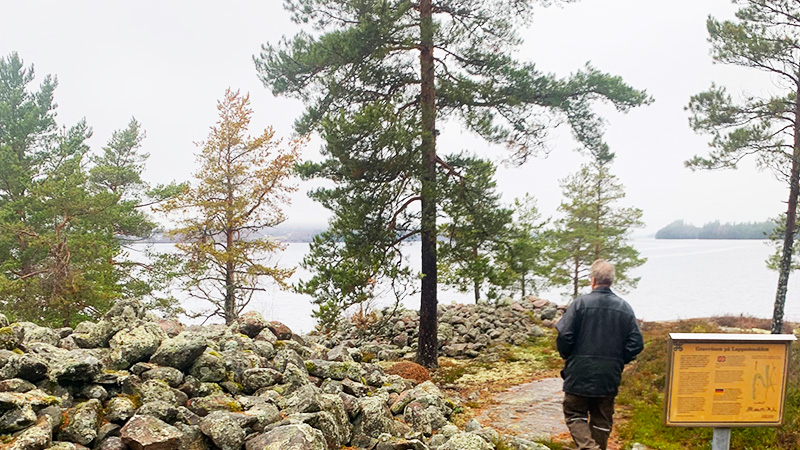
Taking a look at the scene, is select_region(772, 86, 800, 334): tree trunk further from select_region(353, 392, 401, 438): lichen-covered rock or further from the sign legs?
select_region(353, 392, 401, 438): lichen-covered rock

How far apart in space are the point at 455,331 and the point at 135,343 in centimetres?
1153

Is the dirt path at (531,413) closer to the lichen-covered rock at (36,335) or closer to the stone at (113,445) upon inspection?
the stone at (113,445)

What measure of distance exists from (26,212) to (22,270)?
7.39 feet

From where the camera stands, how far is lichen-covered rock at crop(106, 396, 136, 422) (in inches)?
185

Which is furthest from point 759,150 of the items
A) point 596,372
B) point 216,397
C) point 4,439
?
point 4,439

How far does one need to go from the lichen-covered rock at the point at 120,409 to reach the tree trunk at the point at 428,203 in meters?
7.74

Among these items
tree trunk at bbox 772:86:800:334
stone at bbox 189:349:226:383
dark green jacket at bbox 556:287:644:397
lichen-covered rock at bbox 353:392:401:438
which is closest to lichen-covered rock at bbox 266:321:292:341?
stone at bbox 189:349:226:383

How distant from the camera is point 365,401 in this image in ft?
20.4

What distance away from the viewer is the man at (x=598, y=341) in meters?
5.19

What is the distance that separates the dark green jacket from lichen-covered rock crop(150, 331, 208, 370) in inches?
169

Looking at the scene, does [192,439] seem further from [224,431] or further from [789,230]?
[789,230]

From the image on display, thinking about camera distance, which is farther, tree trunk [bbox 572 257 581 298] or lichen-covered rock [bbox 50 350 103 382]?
tree trunk [bbox 572 257 581 298]

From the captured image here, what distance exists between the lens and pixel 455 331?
16.2 meters

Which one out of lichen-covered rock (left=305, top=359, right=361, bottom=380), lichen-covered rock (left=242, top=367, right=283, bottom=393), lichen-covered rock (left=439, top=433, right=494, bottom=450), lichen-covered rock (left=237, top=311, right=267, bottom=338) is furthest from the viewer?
lichen-covered rock (left=237, top=311, right=267, bottom=338)
